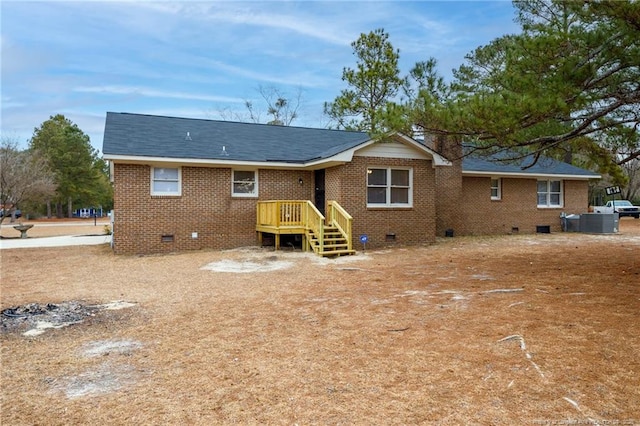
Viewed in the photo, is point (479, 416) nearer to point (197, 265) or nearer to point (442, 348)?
point (442, 348)

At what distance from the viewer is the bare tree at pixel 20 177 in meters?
27.4

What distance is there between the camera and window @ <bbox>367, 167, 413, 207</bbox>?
45.1 feet

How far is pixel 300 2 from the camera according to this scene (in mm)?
13922

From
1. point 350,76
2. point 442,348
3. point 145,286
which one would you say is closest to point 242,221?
point 145,286

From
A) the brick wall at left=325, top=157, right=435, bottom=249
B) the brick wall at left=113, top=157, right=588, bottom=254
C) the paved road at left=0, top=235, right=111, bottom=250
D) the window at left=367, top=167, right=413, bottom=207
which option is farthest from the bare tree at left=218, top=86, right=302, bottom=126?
the window at left=367, top=167, right=413, bottom=207

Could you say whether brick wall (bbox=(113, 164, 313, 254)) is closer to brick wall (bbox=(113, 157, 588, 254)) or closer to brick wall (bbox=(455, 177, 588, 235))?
brick wall (bbox=(113, 157, 588, 254))

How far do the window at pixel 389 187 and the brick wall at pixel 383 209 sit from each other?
0.19 meters

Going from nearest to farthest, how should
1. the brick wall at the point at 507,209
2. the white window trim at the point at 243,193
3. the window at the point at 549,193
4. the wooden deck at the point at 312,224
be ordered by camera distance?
the wooden deck at the point at 312,224, the white window trim at the point at 243,193, the brick wall at the point at 507,209, the window at the point at 549,193

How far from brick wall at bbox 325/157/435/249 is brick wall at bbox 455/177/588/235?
3.71 meters

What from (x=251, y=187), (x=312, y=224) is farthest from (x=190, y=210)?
(x=312, y=224)

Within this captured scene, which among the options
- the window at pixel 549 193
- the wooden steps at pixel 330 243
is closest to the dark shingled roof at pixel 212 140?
the wooden steps at pixel 330 243

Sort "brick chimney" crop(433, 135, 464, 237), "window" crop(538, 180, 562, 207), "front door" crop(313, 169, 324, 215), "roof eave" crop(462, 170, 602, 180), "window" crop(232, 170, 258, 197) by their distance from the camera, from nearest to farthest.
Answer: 1. "window" crop(232, 170, 258, 197)
2. "front door" crop(313, 169, 324, 215)
3. "brick chimney" crop(433, 135, 464, 237)
4. "roof eave" crop(462, 170, 602, 180)
5. "window" crop(538, 180, 562, 207)

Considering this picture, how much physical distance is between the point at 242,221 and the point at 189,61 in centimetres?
1370

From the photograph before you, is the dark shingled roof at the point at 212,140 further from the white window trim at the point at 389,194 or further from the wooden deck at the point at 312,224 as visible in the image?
the wooden deck at the point at 312,224
